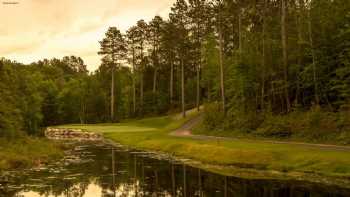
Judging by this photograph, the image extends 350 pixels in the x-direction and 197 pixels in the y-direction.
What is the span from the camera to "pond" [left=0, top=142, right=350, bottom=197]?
24547 millimetres

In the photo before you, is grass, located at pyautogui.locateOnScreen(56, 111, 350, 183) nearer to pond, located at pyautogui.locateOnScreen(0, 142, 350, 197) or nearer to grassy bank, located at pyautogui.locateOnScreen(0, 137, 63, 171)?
pond, located at pyautogui.locateOnScreen(0, 142, 350, 197)

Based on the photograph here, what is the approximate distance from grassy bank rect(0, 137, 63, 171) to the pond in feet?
6.23

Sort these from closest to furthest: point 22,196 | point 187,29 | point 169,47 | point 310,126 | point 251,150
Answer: point 22,196 < point 251,150 < point 310,126 < point 187,29 < point 169,47

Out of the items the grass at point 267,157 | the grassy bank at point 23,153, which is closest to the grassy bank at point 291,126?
the grass at point 267,157

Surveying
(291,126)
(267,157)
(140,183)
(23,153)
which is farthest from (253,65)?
(140,183)

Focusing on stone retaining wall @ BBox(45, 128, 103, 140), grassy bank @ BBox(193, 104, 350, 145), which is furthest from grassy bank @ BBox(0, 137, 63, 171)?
stone retaining wall @ BBox(45, 128, 103, 140)

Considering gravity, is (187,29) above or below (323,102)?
above

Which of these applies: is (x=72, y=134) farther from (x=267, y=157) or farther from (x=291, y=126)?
(x=267, y=157)

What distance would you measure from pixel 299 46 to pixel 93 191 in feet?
→ 112

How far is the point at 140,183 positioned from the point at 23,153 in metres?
15.8

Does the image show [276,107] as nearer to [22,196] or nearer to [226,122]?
[226,122]

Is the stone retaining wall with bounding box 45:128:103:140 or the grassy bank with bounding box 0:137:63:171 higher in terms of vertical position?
the grassy bank with bounding box 0:137:63:171

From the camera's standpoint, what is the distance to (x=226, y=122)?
189 feet

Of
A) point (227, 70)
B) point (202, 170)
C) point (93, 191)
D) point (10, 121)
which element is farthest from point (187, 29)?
point (93, 191)
